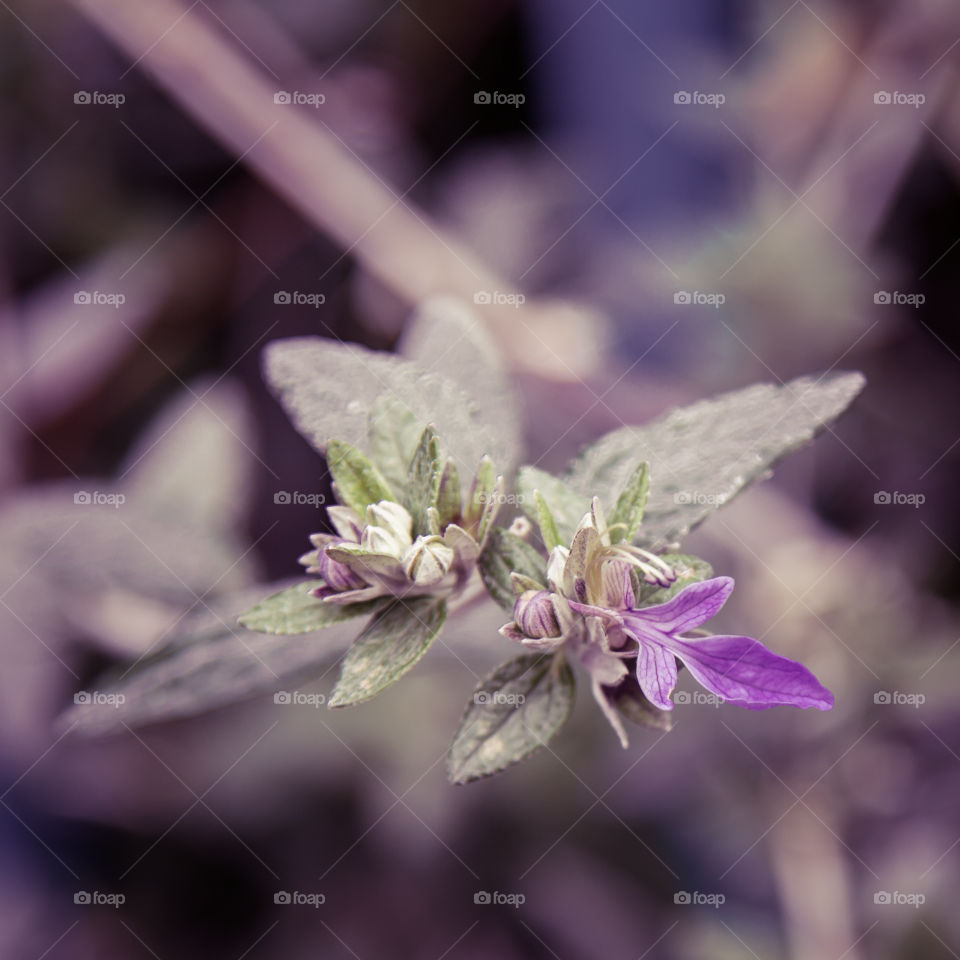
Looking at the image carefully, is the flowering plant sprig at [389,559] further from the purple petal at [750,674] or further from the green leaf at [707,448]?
the purple petal at [750,674]

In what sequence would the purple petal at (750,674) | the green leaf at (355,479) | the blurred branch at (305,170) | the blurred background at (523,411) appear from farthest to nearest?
the blurred branch at (305,170) → the blurred background at (523,411) → the green leaf at (355,479) → the purple petal at (750,674)

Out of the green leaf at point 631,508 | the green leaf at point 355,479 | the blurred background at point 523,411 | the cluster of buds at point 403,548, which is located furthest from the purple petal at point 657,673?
the blurred background at point 523,411

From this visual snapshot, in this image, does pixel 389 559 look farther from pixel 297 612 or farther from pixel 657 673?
pixel 657 673

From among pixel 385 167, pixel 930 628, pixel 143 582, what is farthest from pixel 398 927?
pixel 385 167

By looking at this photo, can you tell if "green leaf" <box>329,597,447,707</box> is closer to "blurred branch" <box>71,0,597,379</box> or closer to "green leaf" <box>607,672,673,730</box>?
"green leaf" <box>607,672,673,730</box>

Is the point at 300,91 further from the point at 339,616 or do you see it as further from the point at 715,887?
the point at 715,887

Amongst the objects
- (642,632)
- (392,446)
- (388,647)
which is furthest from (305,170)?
(642,632)

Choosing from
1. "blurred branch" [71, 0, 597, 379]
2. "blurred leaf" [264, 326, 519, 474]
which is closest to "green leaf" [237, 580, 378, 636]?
"blurred leaf" [264, 326, 519, 474]
